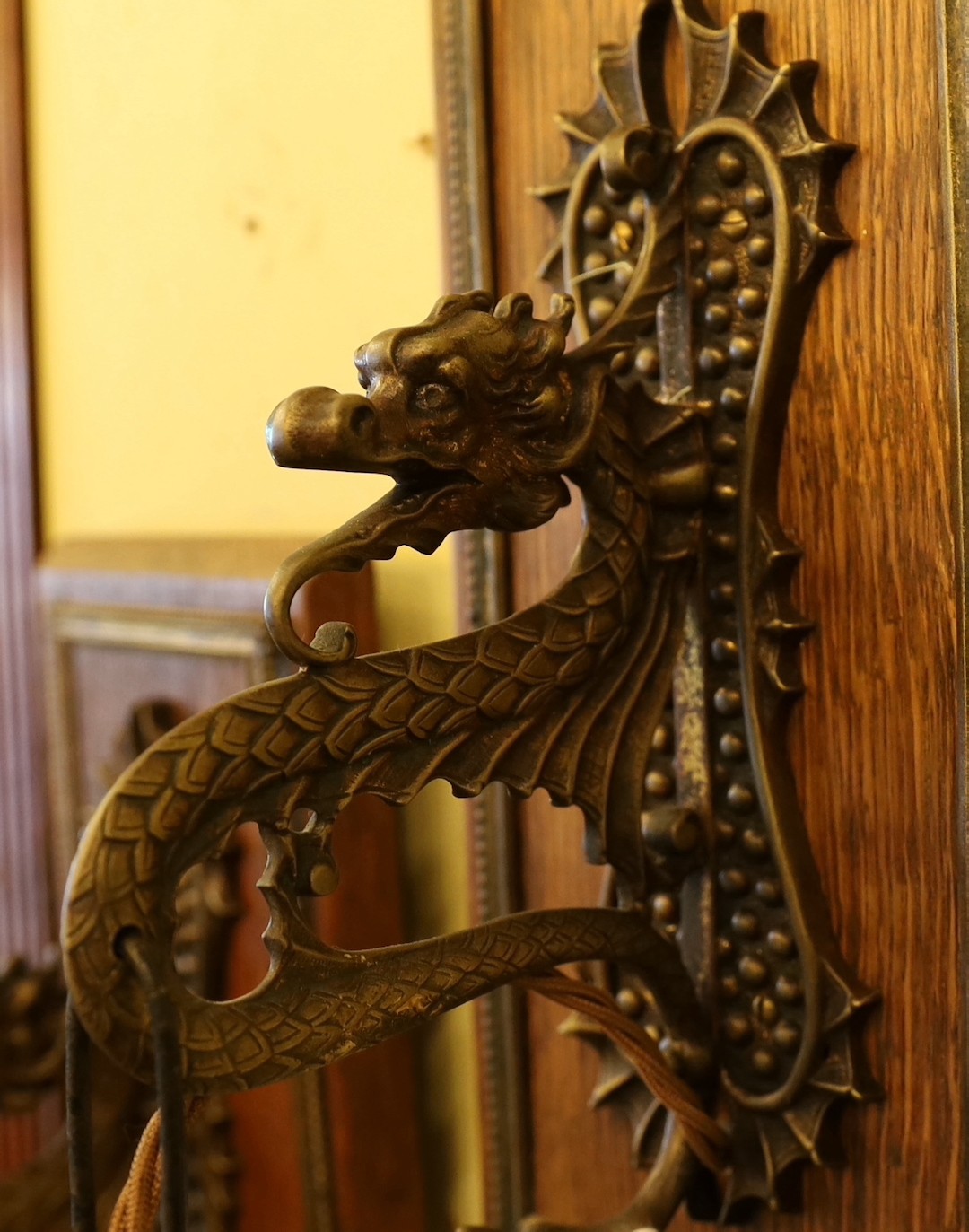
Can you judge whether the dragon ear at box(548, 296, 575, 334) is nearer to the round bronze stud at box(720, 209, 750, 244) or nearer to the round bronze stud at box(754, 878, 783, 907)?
the round bronze stud at box(720, 209, 750, 244)

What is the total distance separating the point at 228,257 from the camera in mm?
733

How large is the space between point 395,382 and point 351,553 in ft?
0.15

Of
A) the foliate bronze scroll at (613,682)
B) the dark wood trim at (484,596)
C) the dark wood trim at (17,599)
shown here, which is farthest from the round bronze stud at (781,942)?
the dark wood trim at (17,599)

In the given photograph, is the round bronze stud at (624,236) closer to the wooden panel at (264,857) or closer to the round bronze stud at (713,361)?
the round bronze stud at (713,361)

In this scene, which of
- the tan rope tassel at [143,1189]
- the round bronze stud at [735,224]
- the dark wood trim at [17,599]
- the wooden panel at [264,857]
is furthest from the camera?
the dark wood trim at [17,599]

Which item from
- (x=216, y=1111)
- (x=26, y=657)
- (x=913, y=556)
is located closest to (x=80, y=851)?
(x=913, y=556)

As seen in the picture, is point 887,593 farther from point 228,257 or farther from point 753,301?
point 228,257

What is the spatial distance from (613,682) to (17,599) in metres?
0.58

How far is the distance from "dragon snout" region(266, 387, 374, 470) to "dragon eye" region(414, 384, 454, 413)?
0.06 ft

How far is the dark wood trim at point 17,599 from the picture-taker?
887 millimetres

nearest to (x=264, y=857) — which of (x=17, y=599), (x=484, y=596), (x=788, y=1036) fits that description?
(x=484, y=596)

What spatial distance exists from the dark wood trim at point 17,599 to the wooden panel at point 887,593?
560 millimetres

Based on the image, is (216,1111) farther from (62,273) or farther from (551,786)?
(62,273)

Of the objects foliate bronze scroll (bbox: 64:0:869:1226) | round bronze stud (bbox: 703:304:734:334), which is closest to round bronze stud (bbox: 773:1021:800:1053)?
foliate bronze scroll (bbox: 64:0:869:1226)
